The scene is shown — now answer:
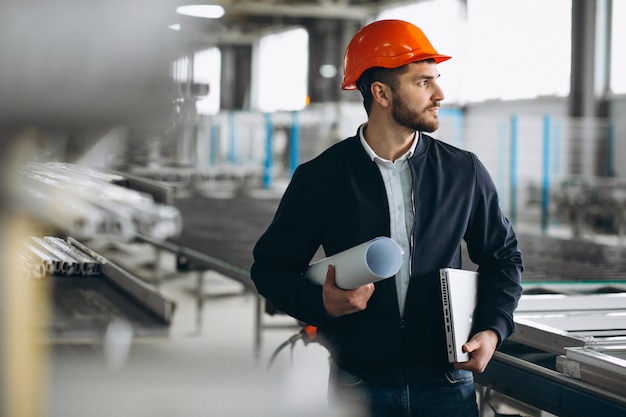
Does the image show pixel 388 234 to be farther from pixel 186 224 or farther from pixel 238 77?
pixel 238 77

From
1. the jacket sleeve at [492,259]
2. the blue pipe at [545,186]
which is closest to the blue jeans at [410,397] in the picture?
the jacket sleeve at [492,259]

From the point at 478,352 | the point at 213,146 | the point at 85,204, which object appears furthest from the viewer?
the point at 213,146

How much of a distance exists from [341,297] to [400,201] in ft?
0.91

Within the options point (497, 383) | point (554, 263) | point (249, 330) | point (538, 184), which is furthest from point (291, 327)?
point (538, 184)

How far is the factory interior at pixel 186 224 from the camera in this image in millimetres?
639

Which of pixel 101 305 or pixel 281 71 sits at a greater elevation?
pixel 281 71

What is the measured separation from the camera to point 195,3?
0.72 meters

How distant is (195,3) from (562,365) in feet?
3.89

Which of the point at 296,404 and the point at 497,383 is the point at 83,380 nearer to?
the point at 296,404

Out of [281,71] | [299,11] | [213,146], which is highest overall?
[299,11]

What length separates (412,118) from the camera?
5.10 ft

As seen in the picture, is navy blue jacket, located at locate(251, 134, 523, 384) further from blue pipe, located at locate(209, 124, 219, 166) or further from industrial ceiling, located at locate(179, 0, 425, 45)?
industrial ceiling, located at locate(179, 0, 425, 45)

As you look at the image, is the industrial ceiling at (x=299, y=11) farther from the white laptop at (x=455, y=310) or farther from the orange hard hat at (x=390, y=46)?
the white laptop at (x=455, y=310)

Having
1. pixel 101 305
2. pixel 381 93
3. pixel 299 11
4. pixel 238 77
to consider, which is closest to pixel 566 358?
pixel 381 93
